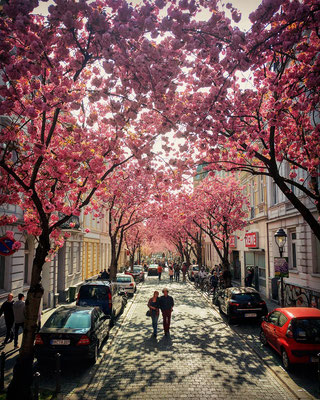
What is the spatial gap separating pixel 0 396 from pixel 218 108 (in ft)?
26.6

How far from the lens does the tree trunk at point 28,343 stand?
636 cm

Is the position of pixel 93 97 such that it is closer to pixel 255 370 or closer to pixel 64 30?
pixel 64 30

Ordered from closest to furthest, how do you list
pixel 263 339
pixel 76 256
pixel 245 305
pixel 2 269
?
pixel 263 339 → pixel 2 269 → pixel 245 305 → pixel 76 256

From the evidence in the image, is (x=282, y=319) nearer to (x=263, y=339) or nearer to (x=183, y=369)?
(x=263, y=339)

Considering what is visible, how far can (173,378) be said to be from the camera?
816 cm

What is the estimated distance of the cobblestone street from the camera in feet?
24.1

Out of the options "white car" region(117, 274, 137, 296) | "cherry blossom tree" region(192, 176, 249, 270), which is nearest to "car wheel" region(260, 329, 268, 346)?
"cherry blossom tree" region(192, 176, 249, 270)

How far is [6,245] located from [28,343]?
3.51m

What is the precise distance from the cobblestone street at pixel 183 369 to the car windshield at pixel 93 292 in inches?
66.8

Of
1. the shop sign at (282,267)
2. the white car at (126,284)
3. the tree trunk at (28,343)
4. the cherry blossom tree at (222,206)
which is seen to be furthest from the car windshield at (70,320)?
the white car at (126,284)

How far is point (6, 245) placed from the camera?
9375 millimetres

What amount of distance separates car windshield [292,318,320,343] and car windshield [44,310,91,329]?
5.50 m

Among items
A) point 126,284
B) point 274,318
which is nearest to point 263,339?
point 274,318

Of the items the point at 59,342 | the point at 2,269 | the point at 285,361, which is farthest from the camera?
the point at 2,269
